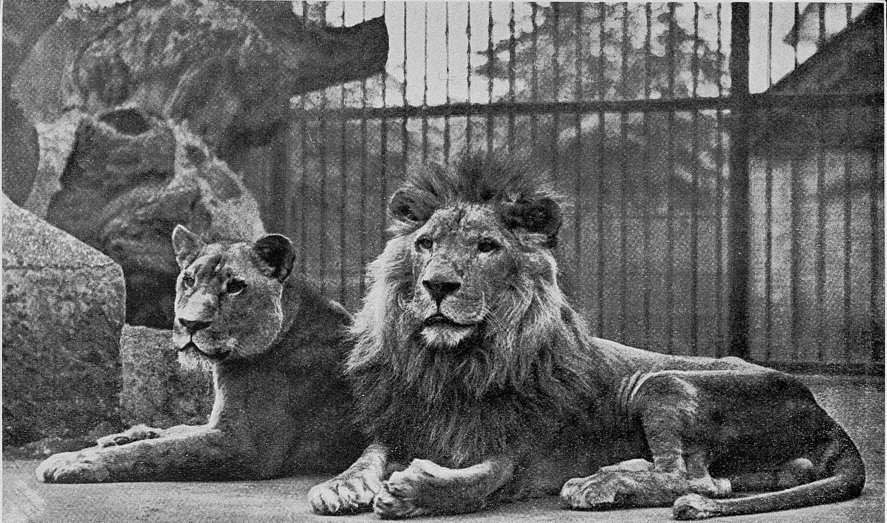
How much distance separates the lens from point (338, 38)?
4941mm

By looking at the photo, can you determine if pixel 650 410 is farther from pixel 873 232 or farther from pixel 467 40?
pixel 467 40

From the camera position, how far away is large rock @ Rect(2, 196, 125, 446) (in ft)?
16.2

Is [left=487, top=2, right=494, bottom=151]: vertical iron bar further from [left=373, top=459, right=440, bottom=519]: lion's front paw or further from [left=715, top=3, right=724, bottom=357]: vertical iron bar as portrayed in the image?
[left=373, top=459, right=440, bottom=519]: lion's front paw

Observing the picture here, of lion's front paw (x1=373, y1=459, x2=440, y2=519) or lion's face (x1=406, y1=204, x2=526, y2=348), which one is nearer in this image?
lion's front paw (x1=373, y1=459, x2=440, y2=519)

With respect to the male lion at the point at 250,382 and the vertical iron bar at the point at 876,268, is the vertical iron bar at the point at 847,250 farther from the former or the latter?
the male lion at the point at 250,382

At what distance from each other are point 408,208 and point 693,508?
71.2 inches

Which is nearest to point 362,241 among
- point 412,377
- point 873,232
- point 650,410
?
point 412,377

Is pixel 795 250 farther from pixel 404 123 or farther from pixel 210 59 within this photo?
pixel 210 59

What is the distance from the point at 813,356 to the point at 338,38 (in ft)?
9.10

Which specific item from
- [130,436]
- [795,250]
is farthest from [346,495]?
[795,250]

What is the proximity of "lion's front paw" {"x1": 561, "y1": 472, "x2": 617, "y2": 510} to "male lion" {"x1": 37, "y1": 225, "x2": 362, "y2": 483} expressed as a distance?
Result: 1.03m

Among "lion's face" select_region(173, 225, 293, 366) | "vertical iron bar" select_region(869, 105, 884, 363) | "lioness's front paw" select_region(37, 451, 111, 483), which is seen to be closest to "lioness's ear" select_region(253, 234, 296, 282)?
"lion's face" select_region(173, 225, 293, 366)

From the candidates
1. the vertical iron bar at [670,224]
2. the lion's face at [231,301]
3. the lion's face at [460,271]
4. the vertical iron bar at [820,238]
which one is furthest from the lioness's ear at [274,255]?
the vertical iron bar at [820,238]

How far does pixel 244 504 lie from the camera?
4.30m
